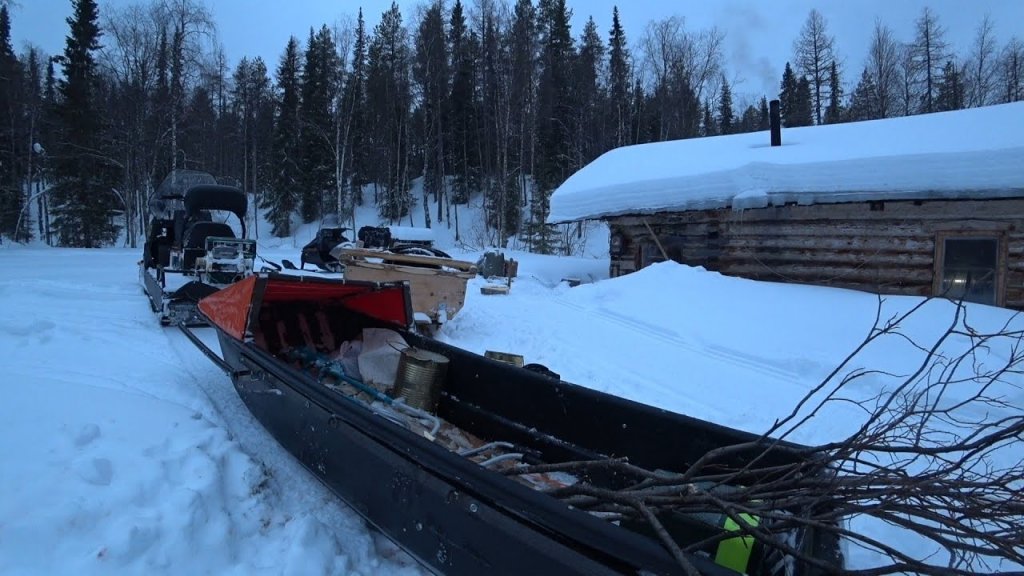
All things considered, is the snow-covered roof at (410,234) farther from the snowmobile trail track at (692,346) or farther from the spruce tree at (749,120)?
the spruce tree at (749,120)

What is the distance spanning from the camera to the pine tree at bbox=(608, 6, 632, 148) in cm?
3200

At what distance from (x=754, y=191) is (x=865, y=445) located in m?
8.77

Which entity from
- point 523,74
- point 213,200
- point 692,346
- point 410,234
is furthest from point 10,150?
point 692,346

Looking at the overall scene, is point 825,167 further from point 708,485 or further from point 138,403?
point 138,403

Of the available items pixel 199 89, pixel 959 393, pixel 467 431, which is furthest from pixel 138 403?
pixel 199 89

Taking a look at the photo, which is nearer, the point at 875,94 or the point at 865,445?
the point at 865,445

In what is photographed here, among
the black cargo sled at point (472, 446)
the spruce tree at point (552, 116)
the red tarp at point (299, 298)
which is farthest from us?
the spruce tree at point (552, 116)

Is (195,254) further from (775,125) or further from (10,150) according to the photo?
(10,150)

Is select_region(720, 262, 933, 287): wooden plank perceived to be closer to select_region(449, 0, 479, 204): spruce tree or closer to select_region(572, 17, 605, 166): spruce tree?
select_region(572, 17, 605, 166): spruce tree

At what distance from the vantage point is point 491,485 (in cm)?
190

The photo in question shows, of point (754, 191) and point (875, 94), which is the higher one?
point (875, 94)

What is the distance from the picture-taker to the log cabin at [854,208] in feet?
26.8

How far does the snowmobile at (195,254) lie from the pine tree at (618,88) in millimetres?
24726

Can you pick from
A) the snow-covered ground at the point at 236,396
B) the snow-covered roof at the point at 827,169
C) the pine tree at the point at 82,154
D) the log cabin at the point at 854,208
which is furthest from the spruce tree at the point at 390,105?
the snow-covered ground at the point at 236,396
